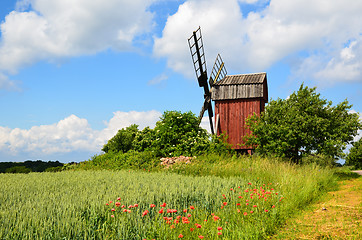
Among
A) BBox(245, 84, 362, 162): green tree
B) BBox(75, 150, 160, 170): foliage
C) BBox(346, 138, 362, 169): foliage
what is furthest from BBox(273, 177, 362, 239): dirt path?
BBox(346, 138, 362, 169): foliage

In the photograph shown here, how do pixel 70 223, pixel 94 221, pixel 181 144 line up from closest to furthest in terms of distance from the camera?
pixel 70 223 < pixel 94 221 < pixel 181 144

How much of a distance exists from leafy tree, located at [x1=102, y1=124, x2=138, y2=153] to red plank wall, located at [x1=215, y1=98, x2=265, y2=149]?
7.67m

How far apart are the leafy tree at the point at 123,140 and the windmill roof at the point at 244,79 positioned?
879 cm

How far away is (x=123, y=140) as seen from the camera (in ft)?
81.3

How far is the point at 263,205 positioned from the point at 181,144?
13090 mm

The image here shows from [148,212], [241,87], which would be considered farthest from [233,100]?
[148,212]

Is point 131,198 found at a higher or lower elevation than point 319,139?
lower

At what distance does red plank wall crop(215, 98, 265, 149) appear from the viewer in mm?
23578

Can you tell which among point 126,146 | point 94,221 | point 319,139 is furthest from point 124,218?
point 126,146

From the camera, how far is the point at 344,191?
513 inches

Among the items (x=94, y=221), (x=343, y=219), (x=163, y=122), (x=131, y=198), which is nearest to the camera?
(x=94, y=221)

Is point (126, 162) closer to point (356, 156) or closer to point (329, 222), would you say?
point (329, 222)

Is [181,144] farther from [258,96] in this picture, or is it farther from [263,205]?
[263,205]

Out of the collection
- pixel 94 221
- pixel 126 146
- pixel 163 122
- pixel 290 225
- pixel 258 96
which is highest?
pixel 258 96
